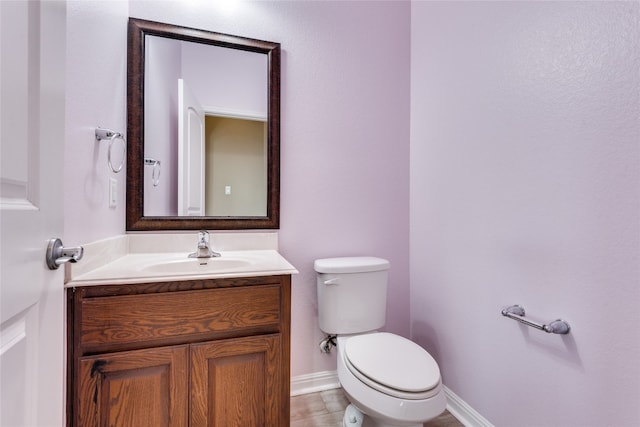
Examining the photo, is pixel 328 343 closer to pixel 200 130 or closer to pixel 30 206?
pixel 200 130

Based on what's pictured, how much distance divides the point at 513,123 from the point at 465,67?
Answer: 0.44 m

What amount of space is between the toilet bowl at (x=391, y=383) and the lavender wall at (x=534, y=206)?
0.37 metres

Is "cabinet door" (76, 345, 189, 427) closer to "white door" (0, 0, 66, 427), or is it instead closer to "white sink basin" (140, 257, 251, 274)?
"white door" (0, 0, 66, 427)

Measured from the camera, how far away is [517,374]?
1.18 meters

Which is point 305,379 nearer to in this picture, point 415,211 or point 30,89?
point 415,211

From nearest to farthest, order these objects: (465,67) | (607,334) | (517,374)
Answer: (607,334) → (517,374) → (465,67)

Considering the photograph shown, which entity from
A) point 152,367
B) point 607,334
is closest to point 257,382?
point 152,367

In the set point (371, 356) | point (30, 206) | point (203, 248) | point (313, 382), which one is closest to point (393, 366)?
point (371, 356)

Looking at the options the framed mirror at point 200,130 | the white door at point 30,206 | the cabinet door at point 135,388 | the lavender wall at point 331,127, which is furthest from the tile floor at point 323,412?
the white door at point 30,206

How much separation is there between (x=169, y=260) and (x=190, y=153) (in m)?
0.56

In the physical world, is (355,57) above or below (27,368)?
above

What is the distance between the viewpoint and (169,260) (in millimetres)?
1306

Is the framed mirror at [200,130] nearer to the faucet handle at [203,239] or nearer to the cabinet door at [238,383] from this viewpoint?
the faucet handle at [203,239]

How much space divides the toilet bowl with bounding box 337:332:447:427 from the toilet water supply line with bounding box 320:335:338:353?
1.09 feet
